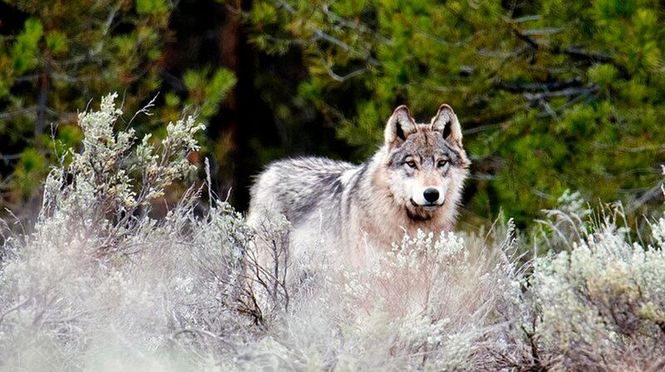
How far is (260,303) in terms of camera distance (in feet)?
20.7

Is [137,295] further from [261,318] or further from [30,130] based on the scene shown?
[30,130]

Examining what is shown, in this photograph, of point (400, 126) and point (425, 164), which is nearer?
point (425, 164)

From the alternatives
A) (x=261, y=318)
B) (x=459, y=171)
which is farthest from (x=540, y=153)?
(x=261, y=318)

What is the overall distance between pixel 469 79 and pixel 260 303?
6.93 meters

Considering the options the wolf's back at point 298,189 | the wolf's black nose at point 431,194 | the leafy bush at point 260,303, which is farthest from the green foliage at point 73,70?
the leafy bush at point 260,303

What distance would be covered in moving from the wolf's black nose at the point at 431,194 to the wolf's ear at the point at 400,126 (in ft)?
1.75

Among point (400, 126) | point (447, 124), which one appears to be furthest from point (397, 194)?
point (447, 124)

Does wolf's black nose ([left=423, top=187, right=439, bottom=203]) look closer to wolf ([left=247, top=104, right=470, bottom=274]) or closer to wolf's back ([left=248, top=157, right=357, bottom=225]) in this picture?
wolf ([left=247, top=104, right=470, bottom=274])

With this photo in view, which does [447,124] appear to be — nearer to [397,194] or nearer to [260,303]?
[397,194]

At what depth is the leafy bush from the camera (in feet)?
17.0

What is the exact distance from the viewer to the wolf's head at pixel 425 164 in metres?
8.38

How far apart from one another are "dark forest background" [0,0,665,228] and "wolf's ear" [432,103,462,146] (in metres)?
2.39

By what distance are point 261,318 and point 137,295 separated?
68 cm

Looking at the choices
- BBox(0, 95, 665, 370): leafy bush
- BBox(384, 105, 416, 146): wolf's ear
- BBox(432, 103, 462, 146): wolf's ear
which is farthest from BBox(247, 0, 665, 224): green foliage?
BBox(0, 95, 665, 370): leafy bush
